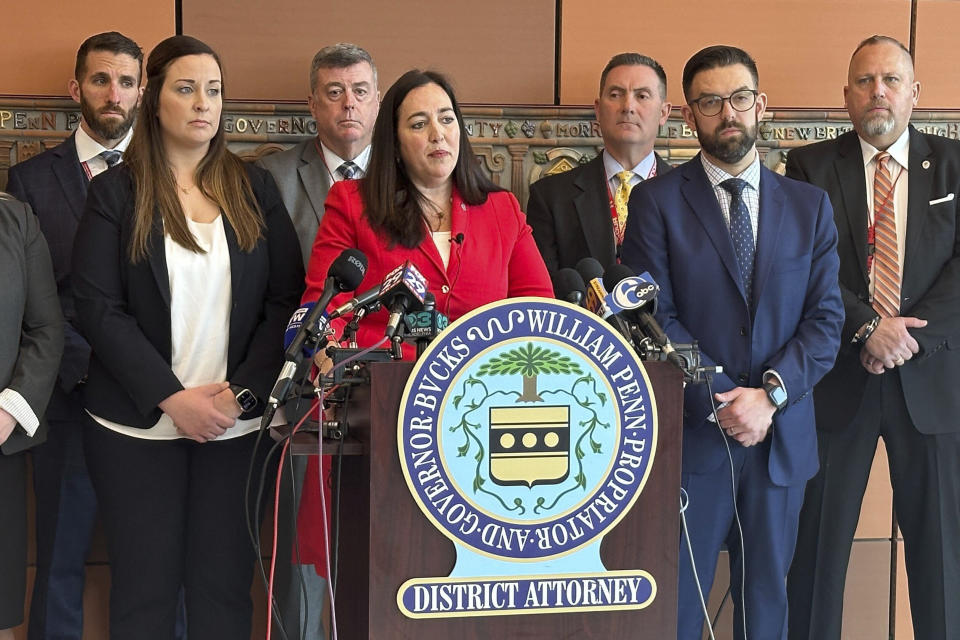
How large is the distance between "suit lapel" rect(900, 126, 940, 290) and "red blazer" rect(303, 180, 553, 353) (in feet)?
4.17

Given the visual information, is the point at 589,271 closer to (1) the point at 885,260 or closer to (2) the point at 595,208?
(2) the point at 595,208

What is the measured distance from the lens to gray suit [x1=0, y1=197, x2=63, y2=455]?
2.72 m

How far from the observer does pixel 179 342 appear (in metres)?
2.69

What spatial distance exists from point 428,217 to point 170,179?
0.71m

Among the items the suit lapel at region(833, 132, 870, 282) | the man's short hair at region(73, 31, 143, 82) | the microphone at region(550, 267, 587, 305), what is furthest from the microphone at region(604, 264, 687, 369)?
the man's short hair at region(73, 31, 143, 82)

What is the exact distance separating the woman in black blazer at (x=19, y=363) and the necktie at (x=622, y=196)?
1815 mm

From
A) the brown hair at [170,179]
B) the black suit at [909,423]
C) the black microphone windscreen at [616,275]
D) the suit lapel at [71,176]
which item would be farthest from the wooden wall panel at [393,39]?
the black microphone windscreen at [616,275]

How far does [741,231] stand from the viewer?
286 centimetres

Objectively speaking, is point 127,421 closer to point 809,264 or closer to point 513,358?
point 513,358

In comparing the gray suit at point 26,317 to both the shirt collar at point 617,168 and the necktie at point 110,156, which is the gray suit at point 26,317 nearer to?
the necktie at point 110,156

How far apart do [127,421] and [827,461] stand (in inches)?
83.4

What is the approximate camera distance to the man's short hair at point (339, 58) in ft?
11.3

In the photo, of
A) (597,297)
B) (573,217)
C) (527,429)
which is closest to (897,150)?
(573,217)

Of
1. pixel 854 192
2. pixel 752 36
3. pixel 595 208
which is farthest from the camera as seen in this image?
pixel 752 36
